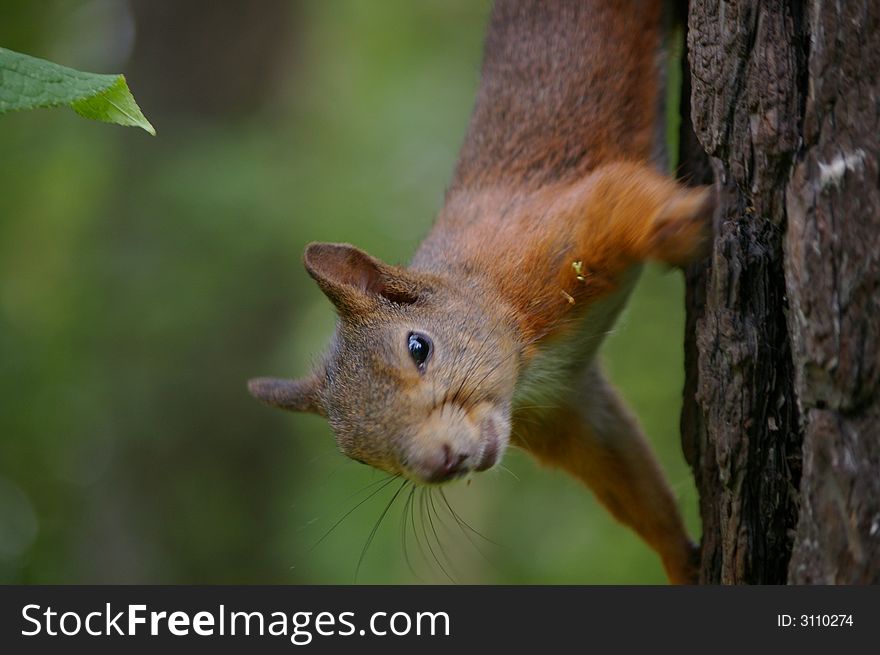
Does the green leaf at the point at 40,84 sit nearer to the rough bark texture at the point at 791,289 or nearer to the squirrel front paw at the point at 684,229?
the rough bark texture at the point at 791,289

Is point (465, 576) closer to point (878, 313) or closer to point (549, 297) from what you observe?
point (549, 297)

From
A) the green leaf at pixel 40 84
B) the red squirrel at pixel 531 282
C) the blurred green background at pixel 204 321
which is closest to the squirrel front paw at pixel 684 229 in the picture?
the red squirrel at pixel 531 282

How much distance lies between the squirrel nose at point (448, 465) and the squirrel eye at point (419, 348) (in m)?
0.40

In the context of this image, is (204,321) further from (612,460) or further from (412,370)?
(412,370)

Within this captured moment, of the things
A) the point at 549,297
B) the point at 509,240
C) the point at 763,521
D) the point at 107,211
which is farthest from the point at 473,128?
the point at 107,211

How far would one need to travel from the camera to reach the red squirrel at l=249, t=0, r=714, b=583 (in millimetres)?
3230

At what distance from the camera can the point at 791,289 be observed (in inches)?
98.7

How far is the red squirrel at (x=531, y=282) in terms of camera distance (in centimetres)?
323

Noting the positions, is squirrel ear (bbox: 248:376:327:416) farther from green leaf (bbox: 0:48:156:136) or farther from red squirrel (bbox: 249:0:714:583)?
green leaf (bbox: 0:48:156:136)

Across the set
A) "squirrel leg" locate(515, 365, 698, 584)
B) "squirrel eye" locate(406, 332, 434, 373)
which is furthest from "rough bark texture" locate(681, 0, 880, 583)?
"squirrel eye" locate(406, 332, 434, 373)

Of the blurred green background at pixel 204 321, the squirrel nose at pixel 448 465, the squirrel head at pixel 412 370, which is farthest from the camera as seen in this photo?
the blurred green background at pixel 204 321

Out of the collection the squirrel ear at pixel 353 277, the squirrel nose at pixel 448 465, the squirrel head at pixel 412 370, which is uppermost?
the squirrel ear at pixel 353 277

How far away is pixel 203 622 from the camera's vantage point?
284 cm

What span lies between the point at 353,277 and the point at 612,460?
4.61 ft
